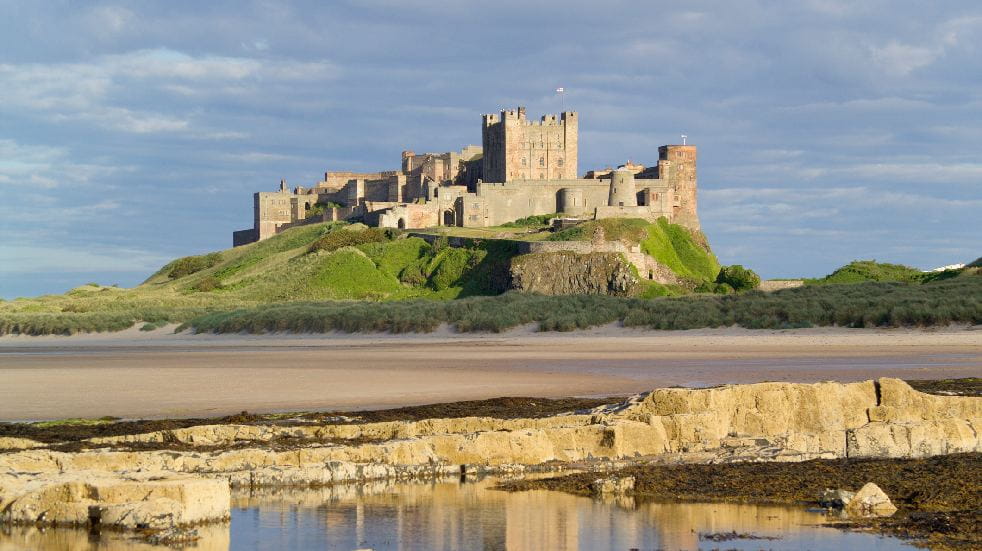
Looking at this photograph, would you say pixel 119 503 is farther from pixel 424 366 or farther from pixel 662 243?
pixel 662 243

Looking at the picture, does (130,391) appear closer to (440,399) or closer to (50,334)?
(440,399)

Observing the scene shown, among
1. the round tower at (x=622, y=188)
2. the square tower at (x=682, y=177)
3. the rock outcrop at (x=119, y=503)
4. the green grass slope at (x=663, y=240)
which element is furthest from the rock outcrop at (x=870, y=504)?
the square tower at (x=682, y=177)

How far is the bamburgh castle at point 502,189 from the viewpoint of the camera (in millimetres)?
75688

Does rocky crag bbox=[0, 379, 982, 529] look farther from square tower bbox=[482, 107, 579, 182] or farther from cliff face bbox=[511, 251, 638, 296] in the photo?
square tower bbox=[482, 107, 579, 182]

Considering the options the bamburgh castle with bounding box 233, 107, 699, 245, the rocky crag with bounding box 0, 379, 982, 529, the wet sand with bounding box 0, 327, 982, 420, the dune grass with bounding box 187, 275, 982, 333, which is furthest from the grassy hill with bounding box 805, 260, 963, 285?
the rocky crag with bounding box 0, 379, 982, 529

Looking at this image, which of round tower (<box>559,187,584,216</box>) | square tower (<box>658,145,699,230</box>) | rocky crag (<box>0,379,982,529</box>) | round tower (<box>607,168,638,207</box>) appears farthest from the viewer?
square tower (<box>658,145,699,230</box>)

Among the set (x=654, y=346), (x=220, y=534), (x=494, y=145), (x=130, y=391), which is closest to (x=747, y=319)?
(x=654, y=346)

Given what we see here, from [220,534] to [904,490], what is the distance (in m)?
6.84

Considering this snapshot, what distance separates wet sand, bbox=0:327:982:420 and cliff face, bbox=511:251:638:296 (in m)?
16.0

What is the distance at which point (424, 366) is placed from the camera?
93.2ft

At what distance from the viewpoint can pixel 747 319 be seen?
3888cm

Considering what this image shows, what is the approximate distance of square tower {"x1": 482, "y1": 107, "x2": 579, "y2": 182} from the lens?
81.4 meters

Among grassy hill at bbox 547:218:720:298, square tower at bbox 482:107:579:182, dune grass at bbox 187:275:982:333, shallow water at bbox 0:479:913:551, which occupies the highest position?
square tower at bbox 482:107:579:182

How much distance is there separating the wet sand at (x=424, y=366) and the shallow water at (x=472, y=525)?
7.08m
